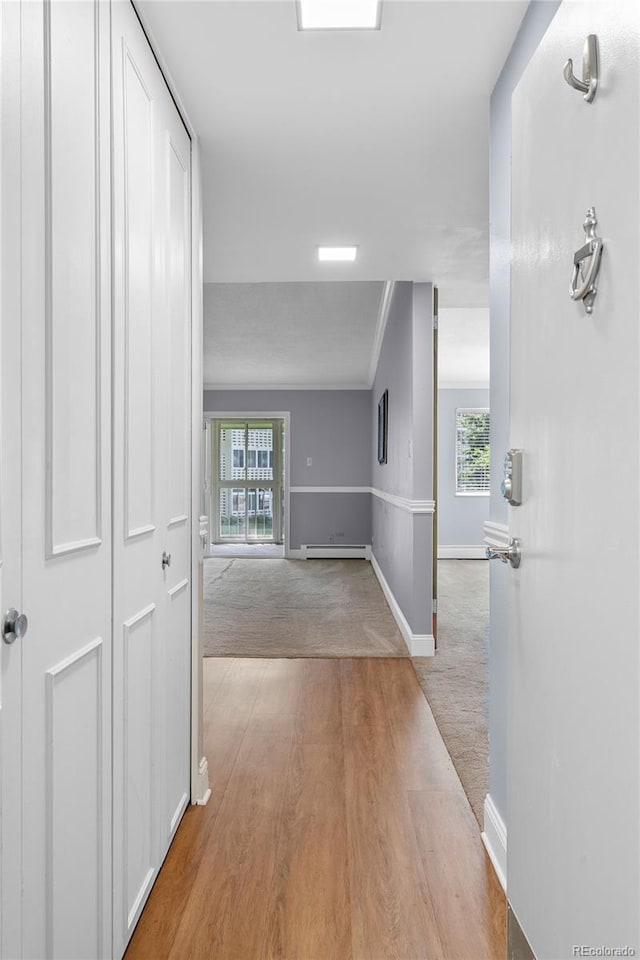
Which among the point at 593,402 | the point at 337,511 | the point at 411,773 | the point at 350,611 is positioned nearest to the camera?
the point at 593,402

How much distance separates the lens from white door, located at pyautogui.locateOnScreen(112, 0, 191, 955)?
4.39 ft

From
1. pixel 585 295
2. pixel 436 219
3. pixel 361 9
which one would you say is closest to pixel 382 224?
pixel 436 219

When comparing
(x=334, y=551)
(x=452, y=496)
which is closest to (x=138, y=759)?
(x=334, y=551)

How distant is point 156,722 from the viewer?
5.28 feet

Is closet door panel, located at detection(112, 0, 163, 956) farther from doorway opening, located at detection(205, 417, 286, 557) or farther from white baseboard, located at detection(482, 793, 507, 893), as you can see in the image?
doorway opening, located at detection(205, 417, 286, 557)

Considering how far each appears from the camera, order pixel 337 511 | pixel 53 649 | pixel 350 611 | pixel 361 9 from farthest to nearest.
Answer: pixel 337 511 < pixel 350 611 < pixel 361 9 < pixel 53 649

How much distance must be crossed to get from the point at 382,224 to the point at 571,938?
271 cm

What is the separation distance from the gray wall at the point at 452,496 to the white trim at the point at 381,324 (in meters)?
1.25

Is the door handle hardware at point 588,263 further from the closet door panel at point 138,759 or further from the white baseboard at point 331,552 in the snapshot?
the white baseboard at point 331,552

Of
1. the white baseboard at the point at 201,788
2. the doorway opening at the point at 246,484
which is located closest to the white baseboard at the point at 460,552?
the doorway opening at the point at 246,484

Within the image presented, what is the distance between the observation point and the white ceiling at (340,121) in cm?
155

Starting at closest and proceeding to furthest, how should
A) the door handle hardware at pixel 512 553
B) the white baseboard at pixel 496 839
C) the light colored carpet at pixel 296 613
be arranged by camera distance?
1. the door handle hardware at pixel 512 553
2. the white baseboard at pixel 496 839
3. the light colored carpet at pixel 296 613

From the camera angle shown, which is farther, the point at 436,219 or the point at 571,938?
the point at 436,219

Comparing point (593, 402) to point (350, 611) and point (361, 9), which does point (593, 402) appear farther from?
point (350, 611)
